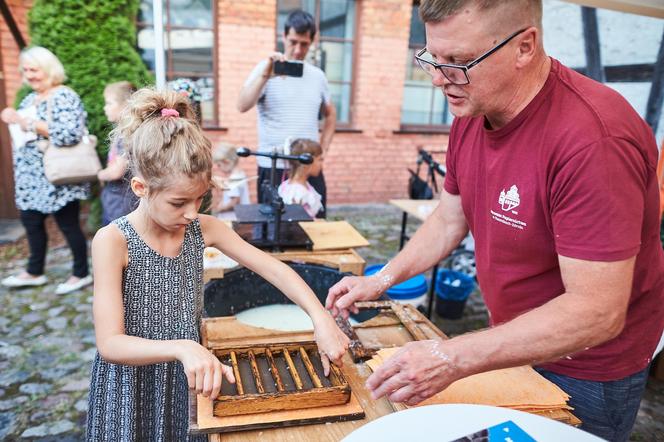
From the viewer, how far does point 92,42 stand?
4.98m

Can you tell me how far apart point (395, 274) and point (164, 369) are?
827 millimetres

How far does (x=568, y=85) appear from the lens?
1208 mm

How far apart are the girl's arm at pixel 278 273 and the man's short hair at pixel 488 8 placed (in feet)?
2.91

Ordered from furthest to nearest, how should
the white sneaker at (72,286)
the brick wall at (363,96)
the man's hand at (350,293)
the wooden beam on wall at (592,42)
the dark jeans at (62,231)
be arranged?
the brick wall at (363,96), the wooden beam on wall at (592,42), the white sneaker at (72,286), the dark jeans at (62,231), the man's hand at (350,293)

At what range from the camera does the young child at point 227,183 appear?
12.2ft

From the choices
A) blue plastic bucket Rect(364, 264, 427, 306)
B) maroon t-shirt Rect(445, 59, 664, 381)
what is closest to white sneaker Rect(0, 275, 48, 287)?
blue plastic bucket Rect(364, 264, 427, 306)

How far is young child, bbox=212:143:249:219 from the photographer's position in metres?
3.72

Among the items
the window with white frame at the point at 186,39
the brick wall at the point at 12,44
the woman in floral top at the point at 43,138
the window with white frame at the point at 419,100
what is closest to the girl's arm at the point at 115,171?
the woman in floral top at the point at 43,138

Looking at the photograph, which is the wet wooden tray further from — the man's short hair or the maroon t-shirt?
the man's short hair

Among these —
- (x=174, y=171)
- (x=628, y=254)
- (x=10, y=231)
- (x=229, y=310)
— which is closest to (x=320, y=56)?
(x=10, y=231)

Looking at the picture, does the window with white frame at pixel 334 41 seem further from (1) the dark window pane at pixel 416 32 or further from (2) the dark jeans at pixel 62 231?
(2) the dark jeans at pixel 62 231

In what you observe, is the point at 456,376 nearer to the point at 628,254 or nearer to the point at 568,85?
the point at 628,254

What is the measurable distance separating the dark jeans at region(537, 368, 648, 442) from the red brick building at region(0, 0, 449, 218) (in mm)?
5592

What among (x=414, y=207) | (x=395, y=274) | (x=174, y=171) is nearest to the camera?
(x=174, y=171)
